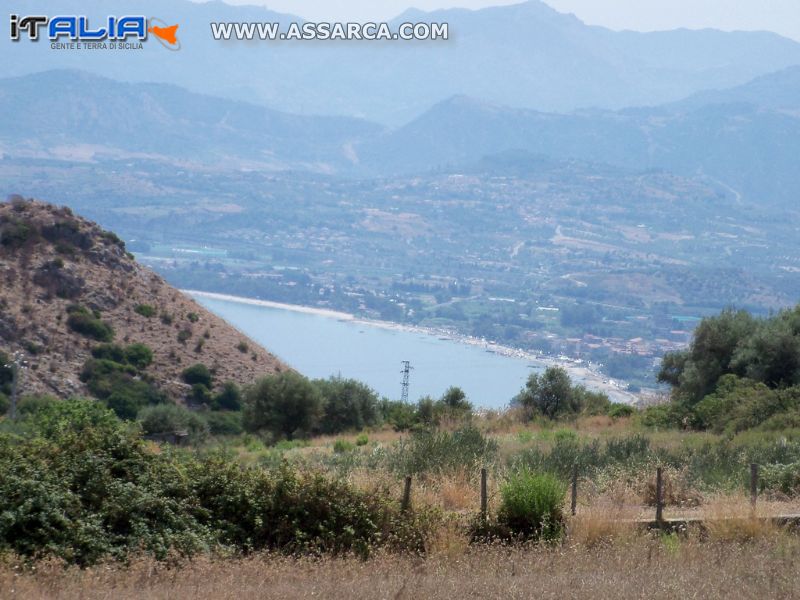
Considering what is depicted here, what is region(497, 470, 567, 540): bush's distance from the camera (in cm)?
945

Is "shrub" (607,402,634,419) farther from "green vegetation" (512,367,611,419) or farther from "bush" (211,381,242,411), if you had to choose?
"bush" (211,381,242,411)

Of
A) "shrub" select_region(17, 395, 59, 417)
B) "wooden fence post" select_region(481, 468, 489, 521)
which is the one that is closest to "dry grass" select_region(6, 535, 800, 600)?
"wooden fence post" select_region(481, 468, 489, 521)

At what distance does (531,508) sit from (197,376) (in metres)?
38.8

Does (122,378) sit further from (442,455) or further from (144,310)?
(442,455)

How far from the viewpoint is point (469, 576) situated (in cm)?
763

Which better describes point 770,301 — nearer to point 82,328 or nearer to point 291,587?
point 82,328

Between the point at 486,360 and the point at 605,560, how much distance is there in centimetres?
10135

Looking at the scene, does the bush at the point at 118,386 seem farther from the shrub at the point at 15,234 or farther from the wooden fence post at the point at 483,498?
the wooden fence post at the point at 483,498

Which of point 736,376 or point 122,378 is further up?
point 736,376

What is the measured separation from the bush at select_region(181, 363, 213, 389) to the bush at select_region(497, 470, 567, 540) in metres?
38.5

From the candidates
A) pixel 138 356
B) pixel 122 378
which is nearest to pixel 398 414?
pixel 122 378

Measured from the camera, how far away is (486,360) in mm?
109062

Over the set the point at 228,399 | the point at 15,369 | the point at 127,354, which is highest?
the point at 127,354

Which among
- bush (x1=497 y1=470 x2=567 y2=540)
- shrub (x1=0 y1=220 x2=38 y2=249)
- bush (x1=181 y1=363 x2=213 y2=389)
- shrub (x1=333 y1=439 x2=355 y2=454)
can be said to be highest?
shrub (x1=0 y1=220 x2=38 y2=249)
